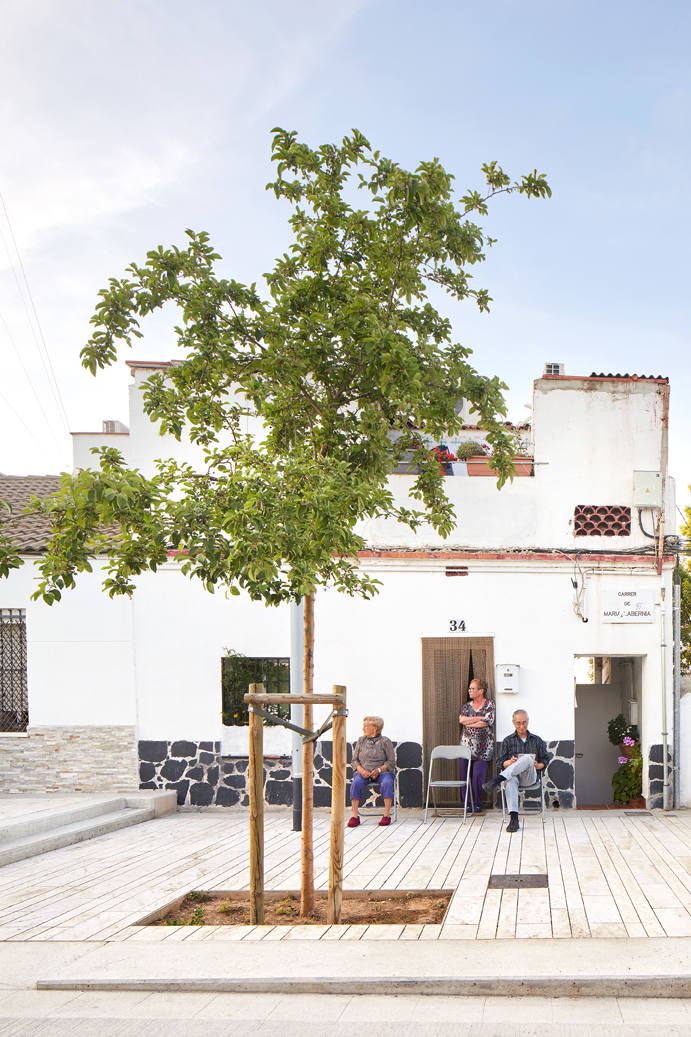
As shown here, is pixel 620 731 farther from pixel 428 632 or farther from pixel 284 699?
pixel 284 699

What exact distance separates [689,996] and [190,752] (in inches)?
329

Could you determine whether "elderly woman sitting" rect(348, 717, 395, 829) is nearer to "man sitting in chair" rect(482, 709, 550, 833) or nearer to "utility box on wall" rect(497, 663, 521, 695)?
"man sitting in chair" rect(482, 709, 550, 833)

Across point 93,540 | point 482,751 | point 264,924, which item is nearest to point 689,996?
point 264,924

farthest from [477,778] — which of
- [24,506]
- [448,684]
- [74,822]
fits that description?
[24,506]

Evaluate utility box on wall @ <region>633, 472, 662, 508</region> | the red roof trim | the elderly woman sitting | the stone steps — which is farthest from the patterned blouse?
the stone steps

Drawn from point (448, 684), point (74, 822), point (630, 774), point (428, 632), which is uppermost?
point (428, 632)

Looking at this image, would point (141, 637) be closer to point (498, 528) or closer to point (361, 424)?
point (498, 528)

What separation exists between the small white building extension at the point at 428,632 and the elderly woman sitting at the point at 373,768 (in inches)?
31.7

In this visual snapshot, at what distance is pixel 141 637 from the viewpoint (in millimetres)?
12328

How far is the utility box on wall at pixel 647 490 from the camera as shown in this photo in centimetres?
1188

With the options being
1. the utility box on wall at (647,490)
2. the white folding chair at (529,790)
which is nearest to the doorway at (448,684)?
the white folding chair at (529,790)

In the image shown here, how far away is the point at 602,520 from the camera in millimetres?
12047

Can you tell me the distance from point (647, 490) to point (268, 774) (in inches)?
252

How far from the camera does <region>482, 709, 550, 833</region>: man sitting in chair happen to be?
1035 cm
